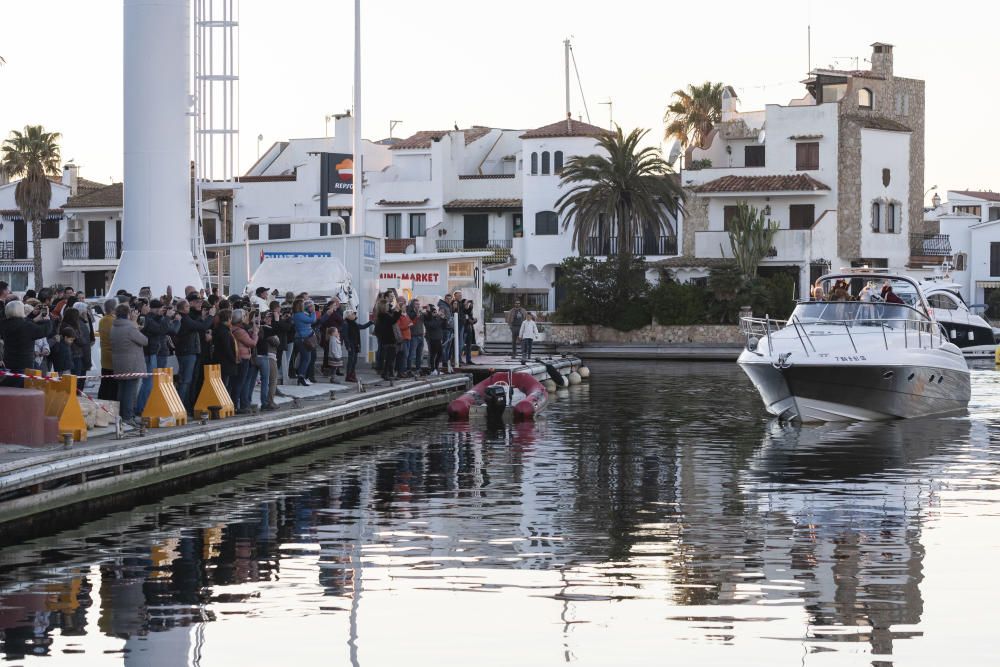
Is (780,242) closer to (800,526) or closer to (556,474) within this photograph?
(556,474)

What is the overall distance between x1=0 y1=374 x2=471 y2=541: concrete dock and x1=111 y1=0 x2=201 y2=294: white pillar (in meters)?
6.48

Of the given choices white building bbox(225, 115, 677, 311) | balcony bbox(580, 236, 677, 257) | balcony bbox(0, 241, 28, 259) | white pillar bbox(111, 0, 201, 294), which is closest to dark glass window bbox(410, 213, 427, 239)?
white building bbox(225, 115, 677, 311)

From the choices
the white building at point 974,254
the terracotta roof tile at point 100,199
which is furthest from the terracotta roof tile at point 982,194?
the terracotta roof tile at point 100,199

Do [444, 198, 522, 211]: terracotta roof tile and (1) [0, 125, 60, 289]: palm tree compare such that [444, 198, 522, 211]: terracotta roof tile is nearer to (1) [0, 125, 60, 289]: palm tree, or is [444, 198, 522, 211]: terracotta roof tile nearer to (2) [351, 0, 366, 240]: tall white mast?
(1) [0, 125, 60, 289]: palm tree

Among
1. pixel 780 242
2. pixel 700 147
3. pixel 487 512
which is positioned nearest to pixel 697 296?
pixel 780 242

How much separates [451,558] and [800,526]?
4315 mm

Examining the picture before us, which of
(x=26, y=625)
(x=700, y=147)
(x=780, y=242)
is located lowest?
(x=26, y=625)

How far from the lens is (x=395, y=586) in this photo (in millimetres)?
13945

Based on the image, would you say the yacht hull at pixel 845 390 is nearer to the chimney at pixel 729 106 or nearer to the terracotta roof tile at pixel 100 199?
the chimney at pixel 729 106

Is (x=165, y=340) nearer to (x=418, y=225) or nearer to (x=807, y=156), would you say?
(x=807, y=156)

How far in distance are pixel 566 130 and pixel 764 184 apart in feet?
38.8

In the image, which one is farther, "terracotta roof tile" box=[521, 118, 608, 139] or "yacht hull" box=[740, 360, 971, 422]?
"terracotta roof tile" box=[521, 118, 608, 139]

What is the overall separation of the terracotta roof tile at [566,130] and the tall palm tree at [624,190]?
8330 millimetres

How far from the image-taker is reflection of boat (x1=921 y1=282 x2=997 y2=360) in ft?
173
